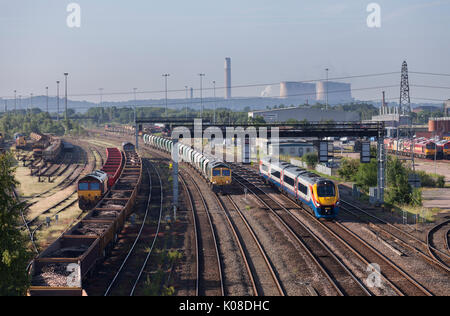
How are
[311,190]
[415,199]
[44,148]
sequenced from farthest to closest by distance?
1. [44,148]
2. [415,199]
3. [311,190]

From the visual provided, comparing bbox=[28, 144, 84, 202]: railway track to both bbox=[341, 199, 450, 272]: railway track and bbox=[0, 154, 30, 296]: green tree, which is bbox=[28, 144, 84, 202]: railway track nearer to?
bbox=[0, 154, 30, 296]: green tree

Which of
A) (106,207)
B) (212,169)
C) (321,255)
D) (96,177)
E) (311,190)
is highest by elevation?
(212,169)

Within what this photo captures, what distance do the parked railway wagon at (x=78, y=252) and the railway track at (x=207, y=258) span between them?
16.3 feet

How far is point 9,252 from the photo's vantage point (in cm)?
1507

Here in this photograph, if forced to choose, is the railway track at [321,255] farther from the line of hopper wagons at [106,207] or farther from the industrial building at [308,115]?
the industrial building at [308,115]

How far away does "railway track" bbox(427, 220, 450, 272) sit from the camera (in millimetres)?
22484

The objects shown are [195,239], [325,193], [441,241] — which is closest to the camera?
[441,241]

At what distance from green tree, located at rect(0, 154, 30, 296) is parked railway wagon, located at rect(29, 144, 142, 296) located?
3.56 feet

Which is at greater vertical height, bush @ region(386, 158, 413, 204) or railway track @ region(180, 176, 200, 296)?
bush @ region(386, 158, 413, 204)

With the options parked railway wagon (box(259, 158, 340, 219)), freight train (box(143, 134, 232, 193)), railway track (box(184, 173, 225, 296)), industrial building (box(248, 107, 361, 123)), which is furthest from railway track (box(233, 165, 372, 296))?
industrial building (box(248, 107, 361, 123))

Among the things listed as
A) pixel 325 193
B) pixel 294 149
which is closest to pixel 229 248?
pixel 325 193

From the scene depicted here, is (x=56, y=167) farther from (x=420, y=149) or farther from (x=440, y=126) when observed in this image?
(x=440, y=126)

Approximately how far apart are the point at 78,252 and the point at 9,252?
20.5 feet
